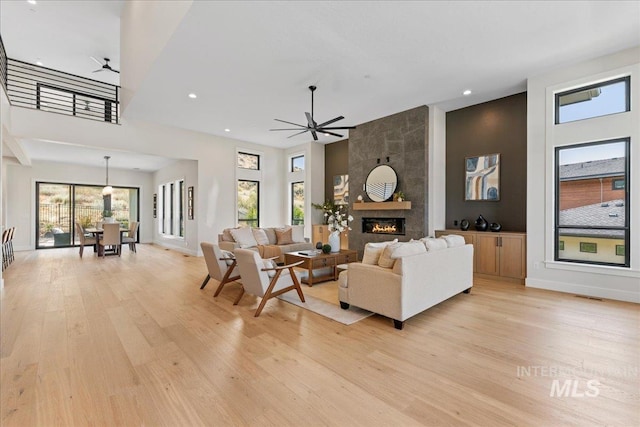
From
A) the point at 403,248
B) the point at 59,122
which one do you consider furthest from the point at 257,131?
the point at 403,248

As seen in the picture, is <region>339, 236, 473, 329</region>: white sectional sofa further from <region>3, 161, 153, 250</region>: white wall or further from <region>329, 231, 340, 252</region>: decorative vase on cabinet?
<region>3, 161, 153, 250</region>: white wall

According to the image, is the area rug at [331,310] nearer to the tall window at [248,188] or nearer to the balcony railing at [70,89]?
the tall window at [248,188]

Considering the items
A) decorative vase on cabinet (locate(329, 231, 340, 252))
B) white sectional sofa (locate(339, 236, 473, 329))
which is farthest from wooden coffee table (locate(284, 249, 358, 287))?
white sectional sofa (locate(339, 236, 473, 329))

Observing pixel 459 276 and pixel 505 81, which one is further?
pixel 505 81

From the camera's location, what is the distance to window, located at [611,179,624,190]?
13.6 ft

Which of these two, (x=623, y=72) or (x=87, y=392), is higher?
(x=623, y=72)

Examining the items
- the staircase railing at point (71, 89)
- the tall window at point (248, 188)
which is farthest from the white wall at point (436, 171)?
the staircase railing at point (71, 89)

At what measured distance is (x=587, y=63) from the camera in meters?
4.37

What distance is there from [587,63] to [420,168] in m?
2.95

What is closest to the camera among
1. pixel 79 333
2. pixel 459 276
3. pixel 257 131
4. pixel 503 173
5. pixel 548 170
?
pixel 79 333

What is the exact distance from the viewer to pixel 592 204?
436cm

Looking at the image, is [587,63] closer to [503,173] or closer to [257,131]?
[503,173]

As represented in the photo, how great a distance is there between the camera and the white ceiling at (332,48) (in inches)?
128

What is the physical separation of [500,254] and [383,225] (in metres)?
2.49
